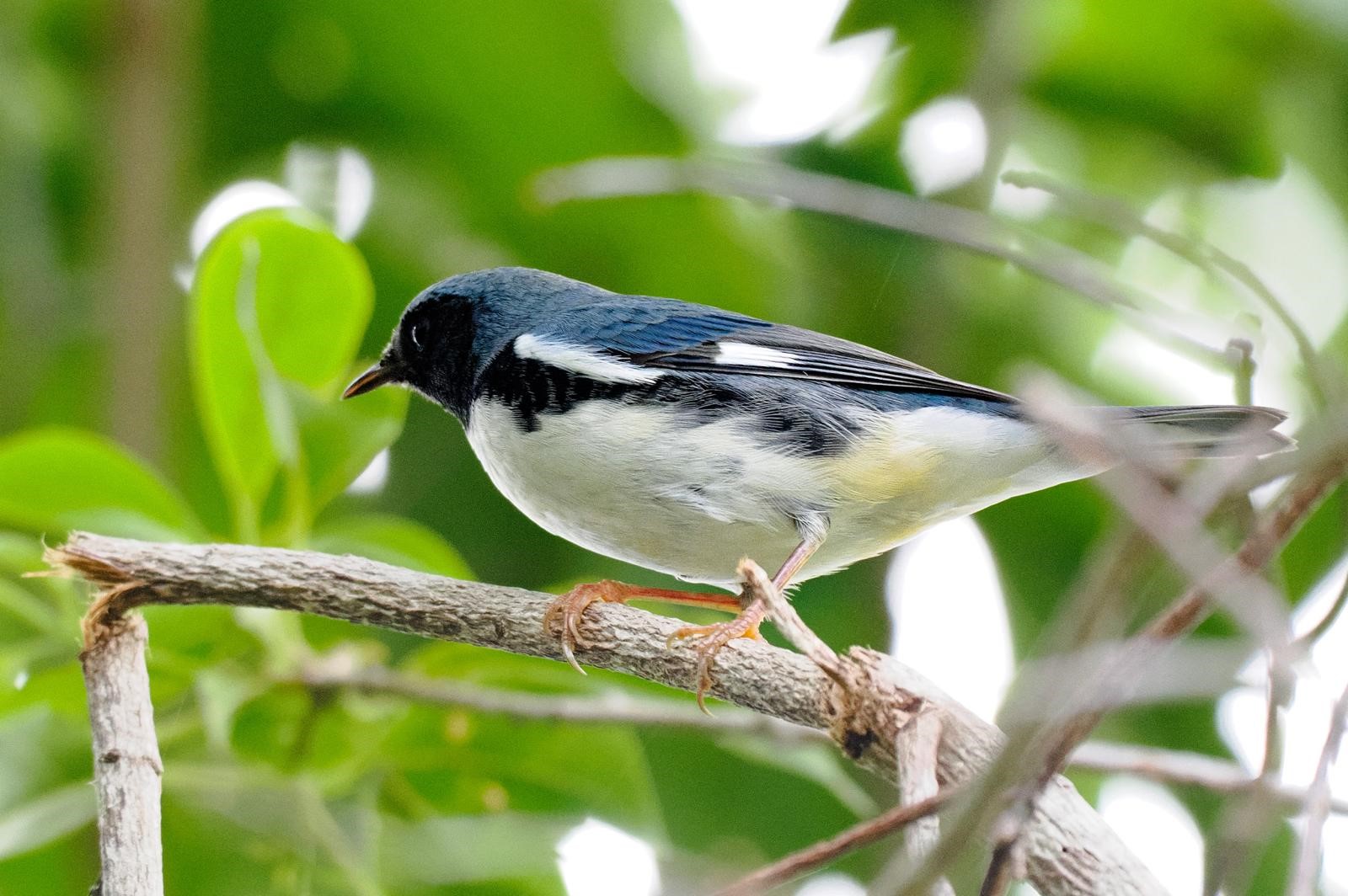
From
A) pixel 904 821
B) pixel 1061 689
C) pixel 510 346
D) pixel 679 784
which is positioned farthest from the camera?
pixel 679 784

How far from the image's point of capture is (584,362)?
242 centimetres

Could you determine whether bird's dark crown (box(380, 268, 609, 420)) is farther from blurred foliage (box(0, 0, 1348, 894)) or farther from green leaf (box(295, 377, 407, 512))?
green leaf (box(295, 377, 407, 512))

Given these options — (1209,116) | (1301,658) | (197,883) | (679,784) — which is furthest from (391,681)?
(1209,116)

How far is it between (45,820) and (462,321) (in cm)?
129

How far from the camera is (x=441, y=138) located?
3.41 meters

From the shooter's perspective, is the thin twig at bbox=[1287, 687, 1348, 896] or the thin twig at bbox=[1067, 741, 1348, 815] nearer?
the thin twig at bbox=[1287, 687, 1348, 896]

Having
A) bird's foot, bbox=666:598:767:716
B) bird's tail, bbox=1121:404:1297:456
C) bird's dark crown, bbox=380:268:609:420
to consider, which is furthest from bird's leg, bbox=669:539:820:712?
bird's dark crown, bbox=380:268:609:420

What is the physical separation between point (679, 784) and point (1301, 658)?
2.24m

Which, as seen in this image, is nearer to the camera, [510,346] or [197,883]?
[197,883]

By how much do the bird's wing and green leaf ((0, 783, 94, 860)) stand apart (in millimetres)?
1147

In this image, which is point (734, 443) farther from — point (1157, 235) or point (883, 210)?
point (1157, 235)

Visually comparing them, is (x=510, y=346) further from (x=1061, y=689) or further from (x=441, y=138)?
(x=1061, y=689)

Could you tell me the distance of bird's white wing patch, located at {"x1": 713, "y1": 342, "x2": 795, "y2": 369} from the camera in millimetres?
2490

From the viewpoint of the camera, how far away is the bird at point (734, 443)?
226cm
